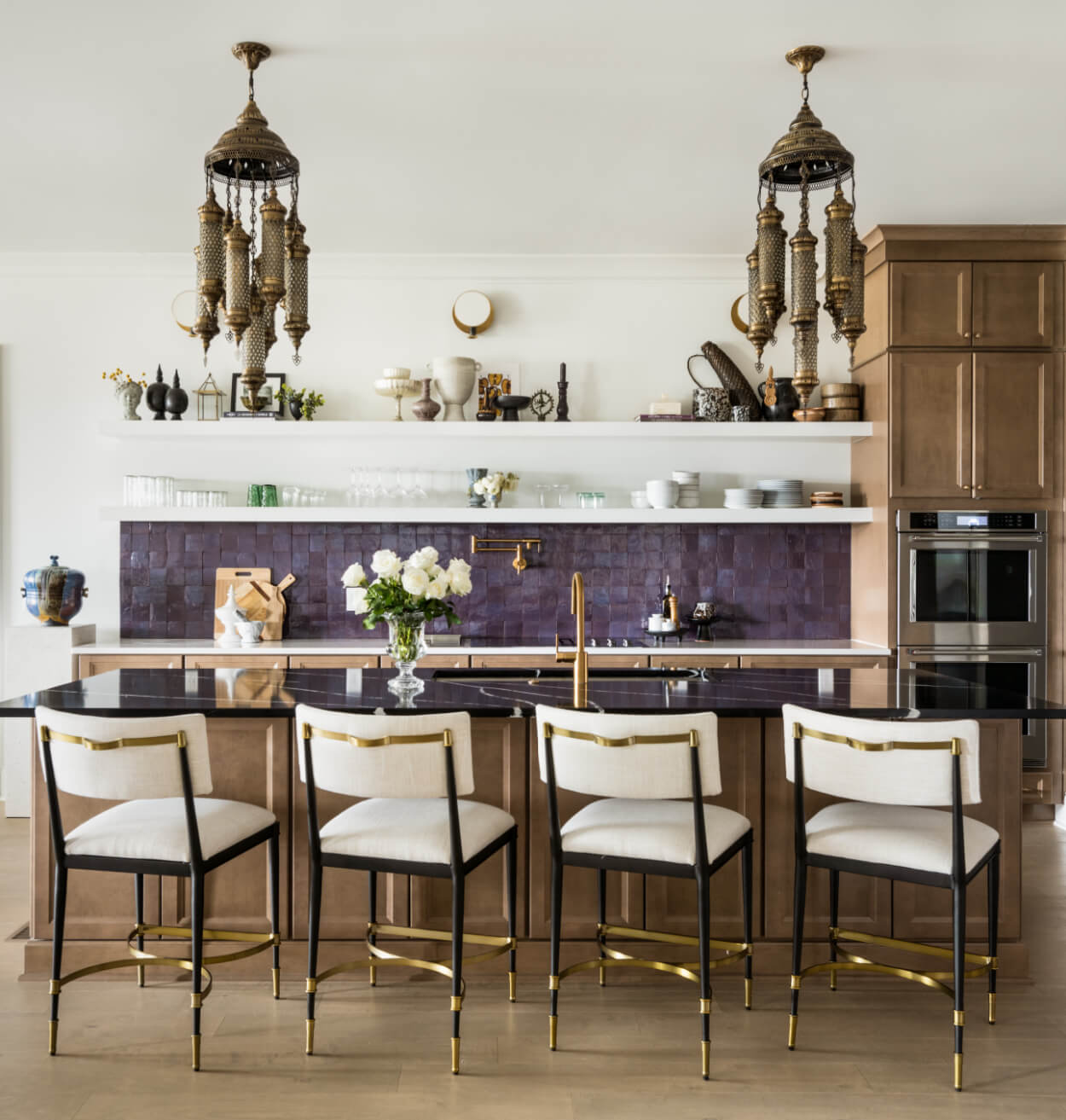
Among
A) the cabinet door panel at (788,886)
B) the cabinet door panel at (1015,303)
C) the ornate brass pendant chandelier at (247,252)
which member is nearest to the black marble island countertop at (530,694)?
the cabinet door panel at (788,886)

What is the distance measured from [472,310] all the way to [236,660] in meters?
2.34

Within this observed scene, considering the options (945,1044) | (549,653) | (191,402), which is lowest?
(945,1044)

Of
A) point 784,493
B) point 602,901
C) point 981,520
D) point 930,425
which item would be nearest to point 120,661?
point 602,901

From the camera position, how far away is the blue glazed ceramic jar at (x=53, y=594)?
16.7 ft

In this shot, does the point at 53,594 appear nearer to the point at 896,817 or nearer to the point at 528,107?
the point at 528,107

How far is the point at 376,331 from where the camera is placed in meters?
5.57

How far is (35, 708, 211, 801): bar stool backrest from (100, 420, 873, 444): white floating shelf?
2.95 m

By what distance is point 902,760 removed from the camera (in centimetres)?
242

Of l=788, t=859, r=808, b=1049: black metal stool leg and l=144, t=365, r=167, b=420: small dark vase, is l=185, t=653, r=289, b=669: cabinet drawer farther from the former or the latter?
l=788, t=859, r=808, b=1049: black metal stool leg

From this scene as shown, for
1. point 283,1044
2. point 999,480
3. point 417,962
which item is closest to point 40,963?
point 283,1044

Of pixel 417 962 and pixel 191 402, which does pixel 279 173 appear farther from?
pixel 191 402

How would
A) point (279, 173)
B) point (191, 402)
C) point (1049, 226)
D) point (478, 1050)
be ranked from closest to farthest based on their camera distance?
point (478, 1050) → point (279, 173) → point (1049, 226) → point (191, 402)

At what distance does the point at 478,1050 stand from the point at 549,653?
2.57 meters

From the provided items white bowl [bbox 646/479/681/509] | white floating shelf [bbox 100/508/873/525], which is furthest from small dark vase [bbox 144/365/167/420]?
white bowl [bbox 646/479/681/509]
